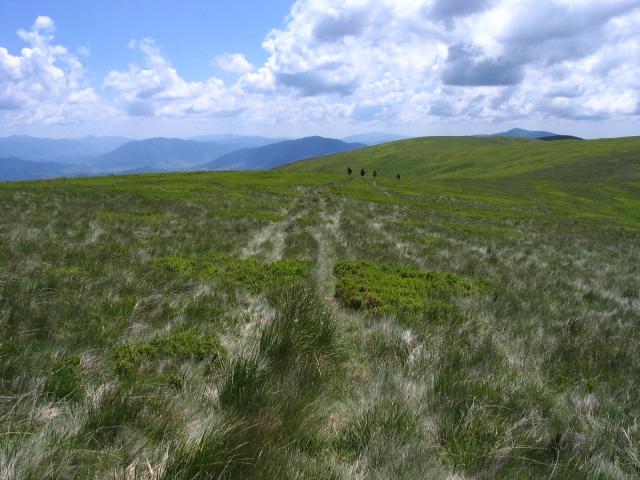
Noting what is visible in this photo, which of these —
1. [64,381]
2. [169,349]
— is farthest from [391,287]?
[64,381]

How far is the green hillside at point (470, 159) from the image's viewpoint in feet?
359

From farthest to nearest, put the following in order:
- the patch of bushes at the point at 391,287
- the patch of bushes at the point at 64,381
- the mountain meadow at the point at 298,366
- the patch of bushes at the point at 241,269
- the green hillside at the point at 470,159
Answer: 1. the green hillside at the point at 470,159
2. the patch of bushes at the point at 241,269
3. the patch of bushes at the point at 391,287
4. the patch of bushes at the point at 64,381
5. the mountain meadow at the point at 298,366

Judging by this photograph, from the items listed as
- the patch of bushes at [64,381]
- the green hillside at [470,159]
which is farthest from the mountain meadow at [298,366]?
the green hillside at [470,159]

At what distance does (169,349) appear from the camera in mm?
4801

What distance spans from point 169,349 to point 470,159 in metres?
138

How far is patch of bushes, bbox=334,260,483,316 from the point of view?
7.74 m

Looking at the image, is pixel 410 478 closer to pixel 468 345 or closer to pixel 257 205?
pixel 468 345

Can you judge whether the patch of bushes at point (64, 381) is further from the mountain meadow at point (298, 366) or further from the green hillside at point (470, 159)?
the green hillside at point (470, 159)

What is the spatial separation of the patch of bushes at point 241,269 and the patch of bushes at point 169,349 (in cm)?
285

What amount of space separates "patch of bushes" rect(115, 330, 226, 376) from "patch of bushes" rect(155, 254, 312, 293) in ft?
9.36

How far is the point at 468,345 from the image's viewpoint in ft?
19.4

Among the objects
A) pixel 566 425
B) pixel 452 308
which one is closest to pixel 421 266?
pixel 452 308

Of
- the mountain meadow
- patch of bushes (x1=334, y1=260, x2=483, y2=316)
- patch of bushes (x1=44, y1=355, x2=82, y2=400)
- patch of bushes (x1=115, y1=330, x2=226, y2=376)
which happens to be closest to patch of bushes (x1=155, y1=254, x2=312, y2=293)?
the mountain meadow

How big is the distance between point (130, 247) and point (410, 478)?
402 inches
